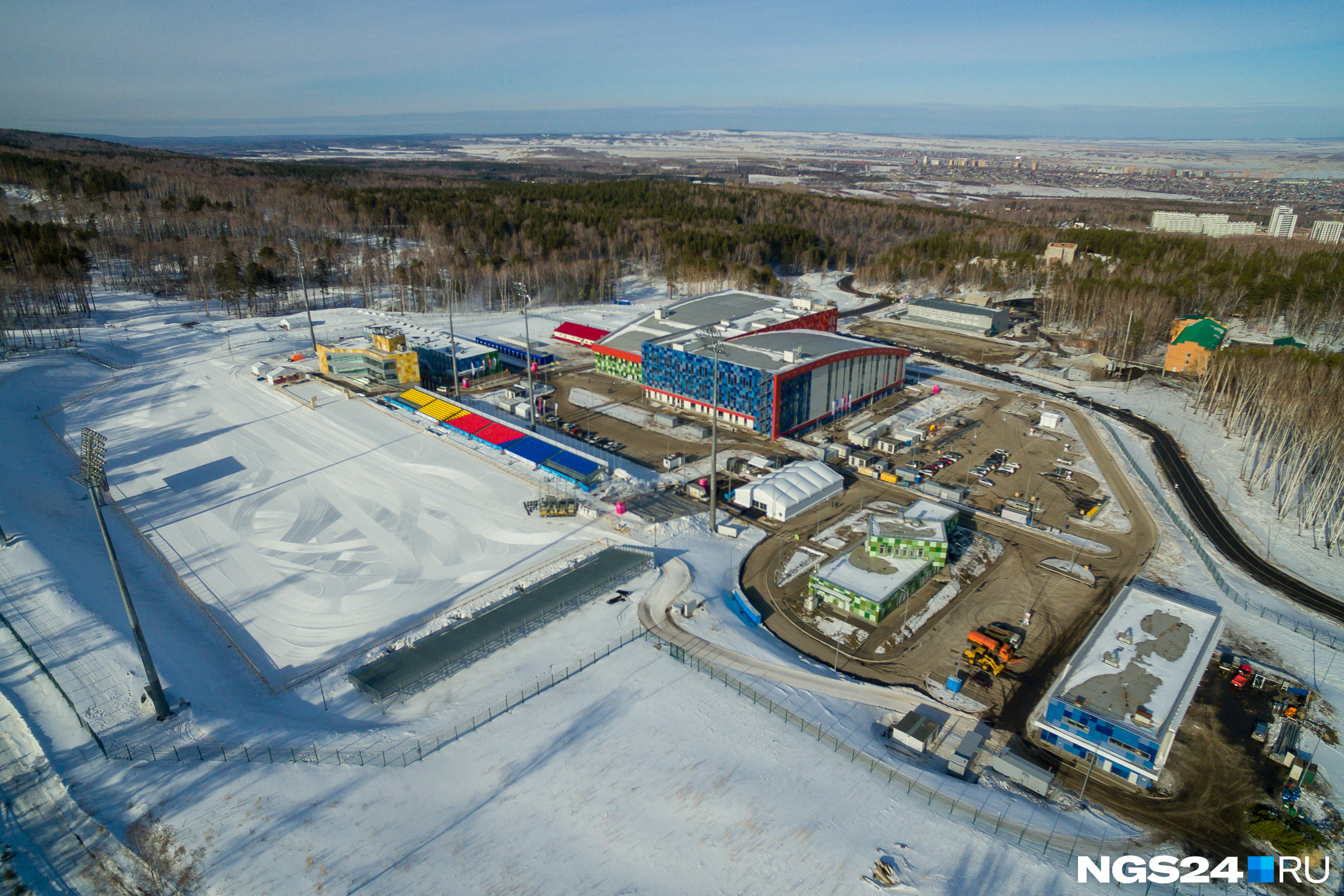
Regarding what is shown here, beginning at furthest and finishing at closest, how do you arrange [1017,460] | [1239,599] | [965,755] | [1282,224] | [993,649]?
[1282,224], [1017,460], [1239,599], [993,649], [965,755]

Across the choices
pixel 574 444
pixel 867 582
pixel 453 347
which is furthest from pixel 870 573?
pixel 453 347

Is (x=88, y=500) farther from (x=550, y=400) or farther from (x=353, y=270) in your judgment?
(x=353, y=270)

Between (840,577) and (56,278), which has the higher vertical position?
(56,278)

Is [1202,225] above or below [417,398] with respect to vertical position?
above

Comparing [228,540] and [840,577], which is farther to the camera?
[228,540]

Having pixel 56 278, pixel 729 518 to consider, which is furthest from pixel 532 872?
pixel 56 278

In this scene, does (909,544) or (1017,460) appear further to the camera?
(1017,460)

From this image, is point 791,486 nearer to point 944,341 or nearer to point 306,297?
point 944,341
